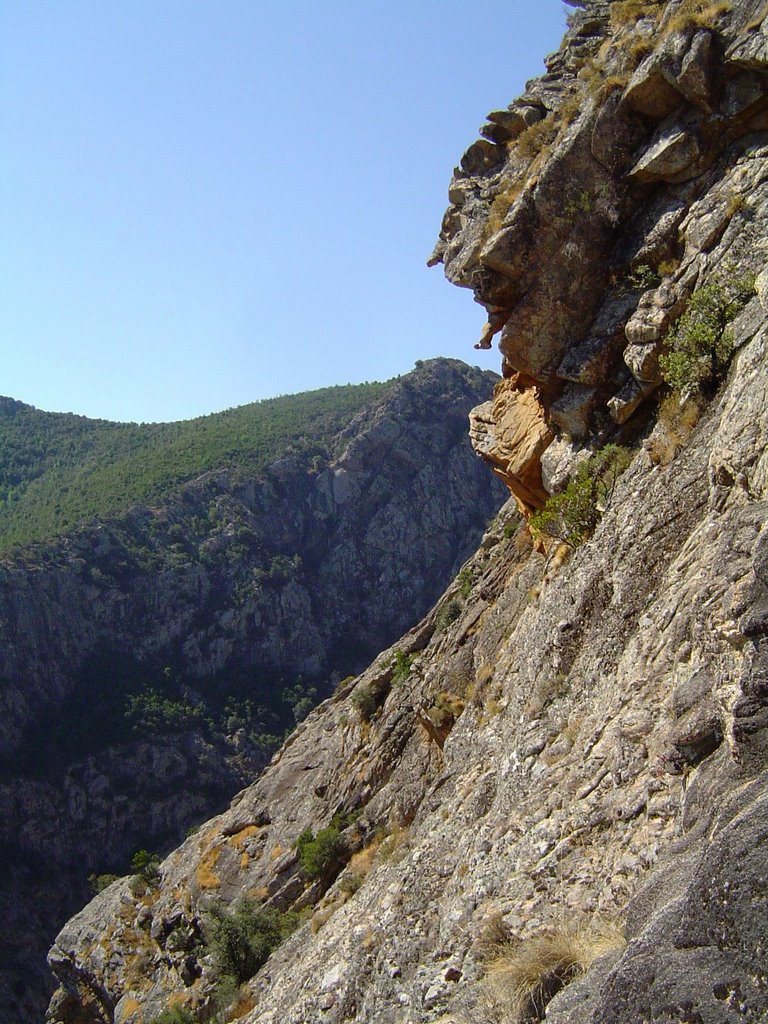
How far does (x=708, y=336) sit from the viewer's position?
31.0 ft

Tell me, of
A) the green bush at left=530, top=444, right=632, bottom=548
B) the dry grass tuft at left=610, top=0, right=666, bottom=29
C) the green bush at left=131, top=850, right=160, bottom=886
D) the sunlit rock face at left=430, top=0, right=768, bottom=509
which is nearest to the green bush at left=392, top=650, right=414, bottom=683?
the sunlit rock face at left=430, top=0, right=768, bottom=509

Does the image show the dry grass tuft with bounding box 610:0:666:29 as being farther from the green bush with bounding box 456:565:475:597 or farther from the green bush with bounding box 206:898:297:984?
the green bush with bounding box 206:898:297:984

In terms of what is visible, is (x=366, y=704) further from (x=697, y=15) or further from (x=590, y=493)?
(x=697, y=15)

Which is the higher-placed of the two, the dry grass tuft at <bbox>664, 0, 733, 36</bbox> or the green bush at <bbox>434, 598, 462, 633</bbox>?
the dry grass tuft at <bbox>664, 0, 733, 36</bbox>

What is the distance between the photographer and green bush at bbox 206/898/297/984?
21.1m

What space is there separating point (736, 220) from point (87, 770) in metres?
71.5

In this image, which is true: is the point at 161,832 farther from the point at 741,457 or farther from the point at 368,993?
the point at 741,457

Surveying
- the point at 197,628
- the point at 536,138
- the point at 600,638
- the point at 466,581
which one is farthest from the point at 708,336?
the point at 197,628

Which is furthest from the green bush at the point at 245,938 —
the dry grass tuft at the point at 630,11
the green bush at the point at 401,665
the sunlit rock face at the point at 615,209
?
the dry grass tuft at the point at 630,11

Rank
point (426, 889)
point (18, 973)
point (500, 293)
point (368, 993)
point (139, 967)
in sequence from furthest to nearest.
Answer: point (18, 973), point (139, 967), point (500, 293), point (426, 889), point (368, 993)

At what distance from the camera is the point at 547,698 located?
9.63 metres

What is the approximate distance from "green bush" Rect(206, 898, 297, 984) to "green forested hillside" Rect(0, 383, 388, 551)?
215 ft

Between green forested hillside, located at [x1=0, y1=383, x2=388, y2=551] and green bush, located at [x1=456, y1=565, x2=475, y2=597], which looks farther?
green forested hillside, located at [x1=0, y1=383, x2=388, y2=551]

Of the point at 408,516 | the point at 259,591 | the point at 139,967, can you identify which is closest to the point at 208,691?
the point at 259,591
